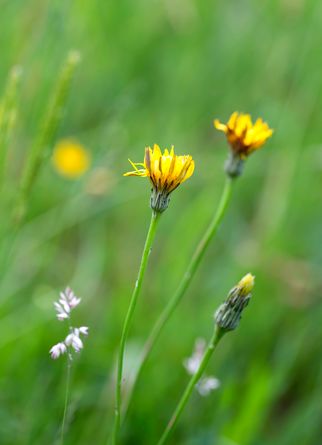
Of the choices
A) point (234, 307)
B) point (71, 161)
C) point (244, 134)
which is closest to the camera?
point (234, 307)

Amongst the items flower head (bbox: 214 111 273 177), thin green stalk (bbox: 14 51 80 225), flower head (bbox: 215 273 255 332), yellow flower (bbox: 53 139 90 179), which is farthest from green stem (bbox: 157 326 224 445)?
yellow flower (bbox: 53 139 90 179)

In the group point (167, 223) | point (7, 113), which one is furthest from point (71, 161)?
point (7, 113)


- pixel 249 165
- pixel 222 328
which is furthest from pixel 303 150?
pixel 222 328

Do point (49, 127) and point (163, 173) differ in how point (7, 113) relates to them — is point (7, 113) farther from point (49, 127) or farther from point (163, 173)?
point (163, 173)

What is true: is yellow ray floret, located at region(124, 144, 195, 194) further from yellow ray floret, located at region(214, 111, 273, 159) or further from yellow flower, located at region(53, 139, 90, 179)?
yellow flower, located at region(53, 139, 90, 179)

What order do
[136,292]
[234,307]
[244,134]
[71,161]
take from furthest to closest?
[71,161]
[244,134]
[234,307]
[136,292]

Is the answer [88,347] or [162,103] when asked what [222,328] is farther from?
[162,103]

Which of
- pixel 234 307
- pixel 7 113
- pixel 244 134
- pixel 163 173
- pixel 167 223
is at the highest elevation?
pixel 167 223

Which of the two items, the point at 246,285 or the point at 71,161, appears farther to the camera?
the point at 71,161
